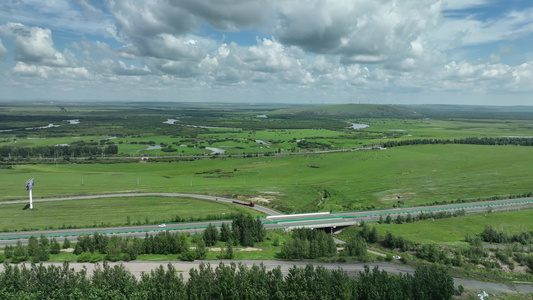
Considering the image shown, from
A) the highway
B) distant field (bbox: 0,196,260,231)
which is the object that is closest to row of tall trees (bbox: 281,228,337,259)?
the highway

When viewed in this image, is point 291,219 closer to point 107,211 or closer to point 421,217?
point 421,217

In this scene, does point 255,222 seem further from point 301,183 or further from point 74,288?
point 301,183

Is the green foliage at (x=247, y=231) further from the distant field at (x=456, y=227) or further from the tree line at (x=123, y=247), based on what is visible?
the distant field at (x=456, y=227)

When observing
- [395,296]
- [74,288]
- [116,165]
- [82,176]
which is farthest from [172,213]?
[116,165]

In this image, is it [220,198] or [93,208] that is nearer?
[93,208]

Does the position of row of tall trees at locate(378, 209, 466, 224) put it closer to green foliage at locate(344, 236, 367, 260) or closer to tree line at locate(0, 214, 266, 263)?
green foliage at locate(344, 236, 367, 260)

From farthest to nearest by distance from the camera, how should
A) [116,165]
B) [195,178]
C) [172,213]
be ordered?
1. [116,165]
2. [195,178]
3. [172,213]

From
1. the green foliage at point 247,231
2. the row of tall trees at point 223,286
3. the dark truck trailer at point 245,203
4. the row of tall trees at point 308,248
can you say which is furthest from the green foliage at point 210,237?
the dark truck trailer at point 245,203
